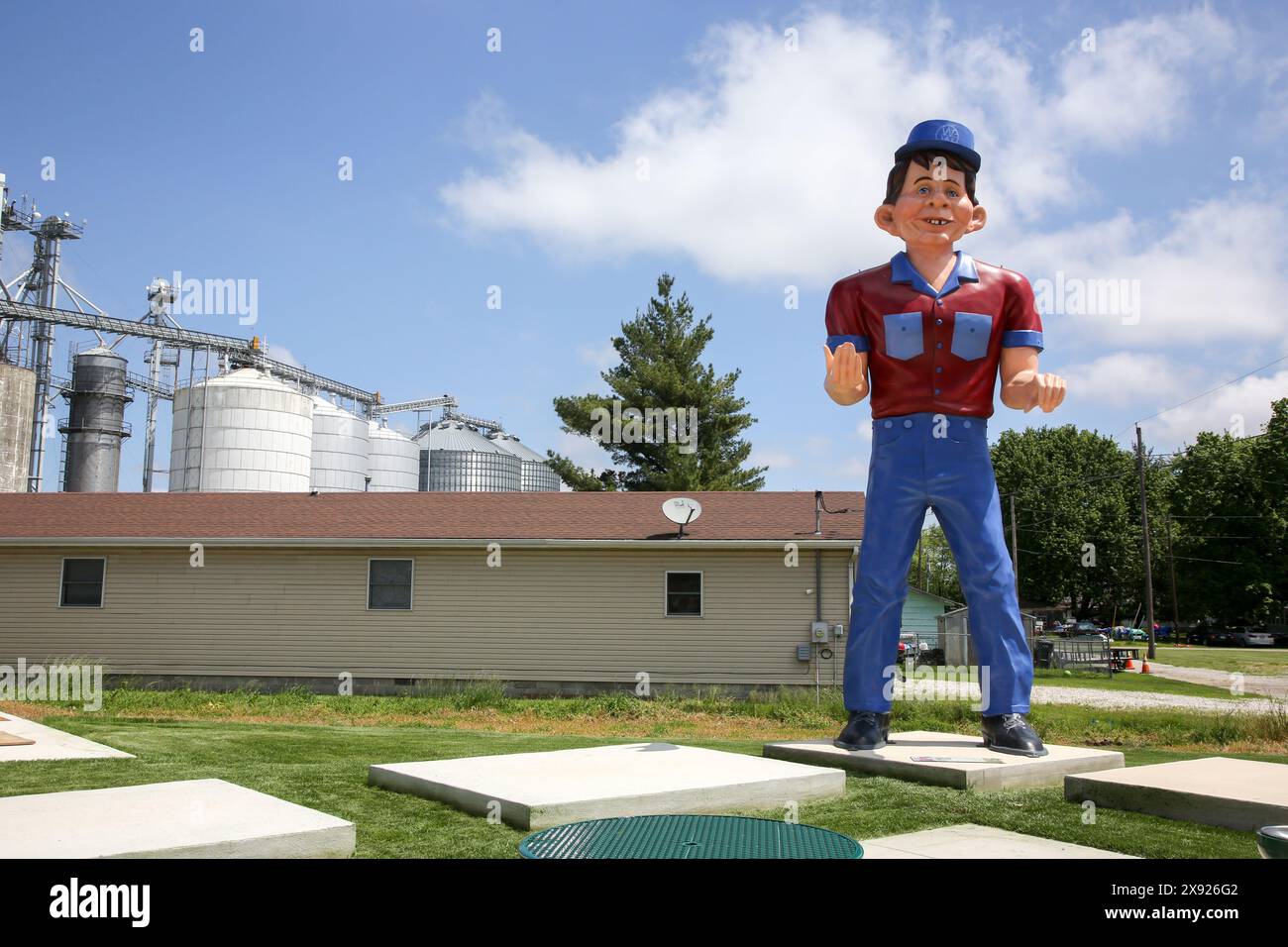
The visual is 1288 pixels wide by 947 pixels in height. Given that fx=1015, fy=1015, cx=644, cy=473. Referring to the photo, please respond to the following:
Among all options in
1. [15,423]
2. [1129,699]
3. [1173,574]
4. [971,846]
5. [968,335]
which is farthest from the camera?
[1173,574]

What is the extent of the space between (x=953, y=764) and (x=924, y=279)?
3472mm

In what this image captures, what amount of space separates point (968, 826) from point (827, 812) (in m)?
0.79

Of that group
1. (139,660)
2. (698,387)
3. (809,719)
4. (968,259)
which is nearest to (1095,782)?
(968,259)

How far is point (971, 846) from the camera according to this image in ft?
16.1

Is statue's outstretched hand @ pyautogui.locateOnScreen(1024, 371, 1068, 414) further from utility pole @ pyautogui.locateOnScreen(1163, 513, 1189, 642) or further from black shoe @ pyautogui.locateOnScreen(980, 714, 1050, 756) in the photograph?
utility pole @ pyautogui.locateOnScreen(1163, 513, 1189, 642)

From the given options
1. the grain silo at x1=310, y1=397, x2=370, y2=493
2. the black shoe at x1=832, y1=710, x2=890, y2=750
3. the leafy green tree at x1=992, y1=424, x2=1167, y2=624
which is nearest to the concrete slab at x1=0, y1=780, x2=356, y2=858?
the black shoe at x1=832, y1=710, x2=890, y2=750

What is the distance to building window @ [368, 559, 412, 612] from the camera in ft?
63.3

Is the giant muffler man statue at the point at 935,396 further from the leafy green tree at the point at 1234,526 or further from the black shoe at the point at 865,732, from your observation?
the leafy green tree at the point at 1234,526

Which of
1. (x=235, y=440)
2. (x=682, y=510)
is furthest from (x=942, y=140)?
(x=235, y=440)

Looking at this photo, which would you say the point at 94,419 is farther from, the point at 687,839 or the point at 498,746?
the point at 687,839

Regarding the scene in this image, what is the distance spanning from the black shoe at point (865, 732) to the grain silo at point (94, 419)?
139 feet

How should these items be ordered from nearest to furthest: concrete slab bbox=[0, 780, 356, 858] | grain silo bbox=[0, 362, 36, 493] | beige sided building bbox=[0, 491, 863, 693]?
concrete slab bbox=[0, 780, 356, 858] < beige sided building bbox=[0, 491, 863, 693] < grain silo bbox=[0, 362, 36, 493]

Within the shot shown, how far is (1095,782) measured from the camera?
6.02 meters

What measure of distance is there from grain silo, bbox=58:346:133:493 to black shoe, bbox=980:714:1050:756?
141 ft
